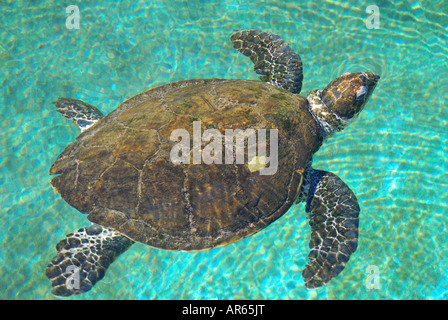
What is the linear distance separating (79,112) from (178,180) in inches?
112

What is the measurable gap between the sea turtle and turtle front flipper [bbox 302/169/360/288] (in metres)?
0.01

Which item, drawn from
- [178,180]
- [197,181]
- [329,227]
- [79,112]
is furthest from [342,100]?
[79,112]

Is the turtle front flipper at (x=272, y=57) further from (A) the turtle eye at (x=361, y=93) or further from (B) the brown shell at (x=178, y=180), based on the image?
(B) the brown shell at (x=178, y=180)

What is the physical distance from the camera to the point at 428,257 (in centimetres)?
534

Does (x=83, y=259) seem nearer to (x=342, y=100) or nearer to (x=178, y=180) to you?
(x=178, y=180)

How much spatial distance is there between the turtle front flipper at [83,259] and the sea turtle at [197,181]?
0.01m

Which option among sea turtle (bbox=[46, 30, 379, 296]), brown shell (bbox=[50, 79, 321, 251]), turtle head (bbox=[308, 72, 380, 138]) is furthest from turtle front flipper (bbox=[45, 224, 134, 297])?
turtle head (bbox=[308, 72, 380, 138])

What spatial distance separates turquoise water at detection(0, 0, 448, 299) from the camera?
5.25 meters

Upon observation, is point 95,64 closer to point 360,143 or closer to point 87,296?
point 87,296

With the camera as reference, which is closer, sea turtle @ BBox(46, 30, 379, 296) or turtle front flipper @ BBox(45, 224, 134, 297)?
sea turtle @ BBox(46, 30, 379, 296)

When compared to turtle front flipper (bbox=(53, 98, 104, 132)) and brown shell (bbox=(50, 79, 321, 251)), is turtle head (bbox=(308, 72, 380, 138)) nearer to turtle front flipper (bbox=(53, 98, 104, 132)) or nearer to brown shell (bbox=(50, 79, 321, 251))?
brown shell (bbox=(50, 79, 321, 251))

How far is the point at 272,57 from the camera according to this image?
6.27 meters
